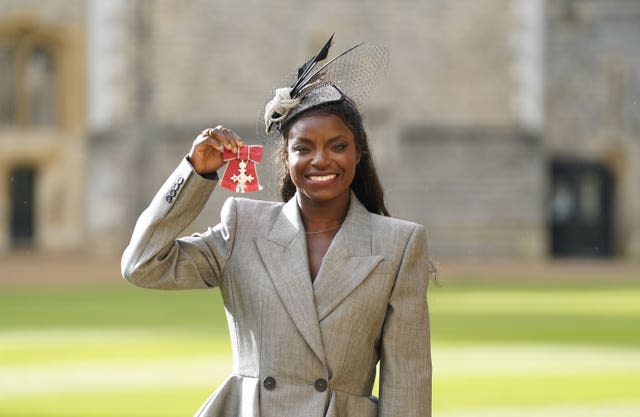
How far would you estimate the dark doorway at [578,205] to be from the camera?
1089 inches

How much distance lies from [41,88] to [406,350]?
2476 centimetres

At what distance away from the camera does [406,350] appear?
3.37m

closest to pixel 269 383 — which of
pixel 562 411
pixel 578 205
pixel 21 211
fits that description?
pixel 562 411

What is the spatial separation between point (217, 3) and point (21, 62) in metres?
5.08

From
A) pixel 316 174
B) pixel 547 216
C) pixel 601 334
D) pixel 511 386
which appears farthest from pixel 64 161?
pixel 316 174

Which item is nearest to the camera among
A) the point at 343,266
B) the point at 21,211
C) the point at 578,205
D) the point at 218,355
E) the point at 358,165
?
the point at 343,266

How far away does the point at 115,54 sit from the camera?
24.5 meters

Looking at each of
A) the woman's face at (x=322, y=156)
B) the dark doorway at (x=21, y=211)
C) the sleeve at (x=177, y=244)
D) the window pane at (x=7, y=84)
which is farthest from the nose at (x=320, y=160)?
the window pane at (x=7, y=84)

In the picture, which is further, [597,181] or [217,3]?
[597,181]

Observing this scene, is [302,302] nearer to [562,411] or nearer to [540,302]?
[562,411]

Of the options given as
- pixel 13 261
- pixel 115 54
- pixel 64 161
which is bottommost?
Result: pixel 13 261

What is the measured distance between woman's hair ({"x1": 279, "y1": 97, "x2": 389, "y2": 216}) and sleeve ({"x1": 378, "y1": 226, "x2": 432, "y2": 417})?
0.26 meters

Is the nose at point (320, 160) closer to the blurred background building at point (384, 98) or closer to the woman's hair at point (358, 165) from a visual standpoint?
the woman's hair at point (358, 165)

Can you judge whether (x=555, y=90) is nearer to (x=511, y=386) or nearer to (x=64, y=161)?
(x=64, y=161)
